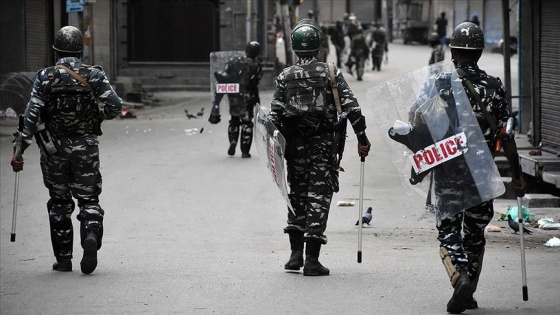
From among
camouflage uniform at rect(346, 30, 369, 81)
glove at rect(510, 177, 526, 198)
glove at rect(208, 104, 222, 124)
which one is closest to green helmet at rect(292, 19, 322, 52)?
glove at rect(510, 177, 526, 198)

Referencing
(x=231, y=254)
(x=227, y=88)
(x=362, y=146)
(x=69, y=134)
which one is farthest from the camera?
(x=227, y=88)

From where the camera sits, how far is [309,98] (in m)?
8.50

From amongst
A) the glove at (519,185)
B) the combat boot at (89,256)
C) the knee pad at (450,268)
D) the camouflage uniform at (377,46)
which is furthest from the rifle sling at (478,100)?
the camouflage uniform at (377,46)

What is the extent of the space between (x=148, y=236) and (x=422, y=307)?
3.94 m

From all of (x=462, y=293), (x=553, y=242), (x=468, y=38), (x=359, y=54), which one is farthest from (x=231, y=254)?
(x=359, y=54)

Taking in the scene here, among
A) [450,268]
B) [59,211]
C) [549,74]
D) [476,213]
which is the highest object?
[549,74]

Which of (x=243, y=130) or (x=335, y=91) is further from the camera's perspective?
(x=243, y=130)

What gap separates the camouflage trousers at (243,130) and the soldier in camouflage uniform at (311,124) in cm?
880

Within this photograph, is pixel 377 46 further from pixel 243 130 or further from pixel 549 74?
pixel 549 74

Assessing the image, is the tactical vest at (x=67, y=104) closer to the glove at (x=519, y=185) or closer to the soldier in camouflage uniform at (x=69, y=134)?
the soldier in camouflage uniform at (x=69, y=134)

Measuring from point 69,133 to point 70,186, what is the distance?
41 centimetres

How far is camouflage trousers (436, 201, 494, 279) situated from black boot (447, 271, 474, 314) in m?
0.25

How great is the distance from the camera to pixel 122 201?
13.2 m

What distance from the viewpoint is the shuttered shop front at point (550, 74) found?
49.0 feet
